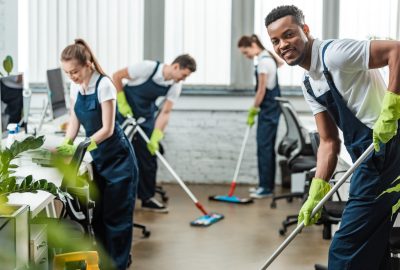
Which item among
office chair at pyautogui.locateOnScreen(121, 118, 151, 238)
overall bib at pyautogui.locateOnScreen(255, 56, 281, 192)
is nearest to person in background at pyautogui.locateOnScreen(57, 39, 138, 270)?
office chair at pyautogui.locateOnScreen(121, 118, 151, 238)

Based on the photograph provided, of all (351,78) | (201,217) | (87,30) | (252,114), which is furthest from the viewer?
(87,30)

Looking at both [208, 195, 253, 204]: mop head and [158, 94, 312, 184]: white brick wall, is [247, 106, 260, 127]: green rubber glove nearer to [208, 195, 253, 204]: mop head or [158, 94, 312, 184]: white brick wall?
[158, 94, 312, 184]: white brick wall

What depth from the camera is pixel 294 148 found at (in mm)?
6480

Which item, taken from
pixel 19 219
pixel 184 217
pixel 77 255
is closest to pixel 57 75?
pixel 184 217

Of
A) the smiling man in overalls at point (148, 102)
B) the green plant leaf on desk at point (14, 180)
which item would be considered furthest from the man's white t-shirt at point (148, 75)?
the green plant leaf on desk at point (14, 180)

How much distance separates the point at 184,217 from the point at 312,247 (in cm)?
120

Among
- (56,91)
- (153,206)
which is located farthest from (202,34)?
(56,91)

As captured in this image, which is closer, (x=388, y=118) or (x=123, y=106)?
(x=388, y=118)

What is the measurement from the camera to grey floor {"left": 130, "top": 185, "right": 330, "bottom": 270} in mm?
4926

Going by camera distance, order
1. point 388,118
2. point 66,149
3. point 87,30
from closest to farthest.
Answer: point 388,118, point 66,149, point 87,30

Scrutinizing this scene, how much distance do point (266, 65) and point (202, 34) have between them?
980 mm

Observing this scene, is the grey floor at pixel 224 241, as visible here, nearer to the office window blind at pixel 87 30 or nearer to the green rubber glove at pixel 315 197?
the green rubber glove at pixel 315 197

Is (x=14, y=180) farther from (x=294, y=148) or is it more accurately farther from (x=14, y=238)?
(x=294, y=148)

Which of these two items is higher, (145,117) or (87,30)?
(87,30)
